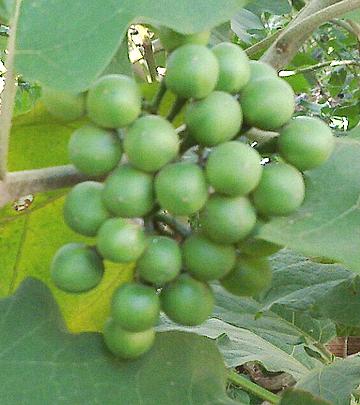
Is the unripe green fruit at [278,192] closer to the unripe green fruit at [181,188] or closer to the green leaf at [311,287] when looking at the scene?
the unripe green fruit at [181,188]

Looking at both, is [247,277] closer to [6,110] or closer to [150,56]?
[6,110]

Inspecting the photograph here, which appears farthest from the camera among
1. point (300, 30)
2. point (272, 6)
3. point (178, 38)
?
point (272, 6)

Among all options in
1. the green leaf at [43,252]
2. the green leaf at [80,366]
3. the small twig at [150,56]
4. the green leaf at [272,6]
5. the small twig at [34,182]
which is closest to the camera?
the small twig at [34,182]

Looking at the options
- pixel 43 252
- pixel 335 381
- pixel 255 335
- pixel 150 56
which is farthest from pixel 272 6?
pixel 43 252

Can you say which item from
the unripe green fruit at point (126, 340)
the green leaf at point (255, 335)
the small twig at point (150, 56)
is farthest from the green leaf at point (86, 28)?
the small twig at point (150, 56)

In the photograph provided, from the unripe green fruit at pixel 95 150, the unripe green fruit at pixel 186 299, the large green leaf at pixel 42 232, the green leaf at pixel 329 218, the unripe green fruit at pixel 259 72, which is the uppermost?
Result: the unripe green fruit at pixel 259 72
